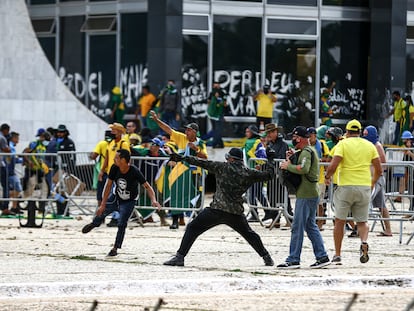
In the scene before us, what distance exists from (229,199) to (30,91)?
17560mm

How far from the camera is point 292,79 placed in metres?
32.4

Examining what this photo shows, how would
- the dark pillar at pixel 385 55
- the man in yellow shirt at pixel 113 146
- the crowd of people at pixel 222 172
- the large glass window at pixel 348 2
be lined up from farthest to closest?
the large glass window at pixel 348 2, the dark pillar at pixel 385 55, the man in yellow shirt at pixel 113 146, the crowd of people at pixel 222 172

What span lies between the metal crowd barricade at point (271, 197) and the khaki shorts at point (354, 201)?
4573 mm

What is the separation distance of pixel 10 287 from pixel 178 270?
8.39ft

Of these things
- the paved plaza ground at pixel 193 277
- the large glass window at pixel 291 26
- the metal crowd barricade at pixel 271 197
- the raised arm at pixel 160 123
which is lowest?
the paved plaza ground at pixel 193 277

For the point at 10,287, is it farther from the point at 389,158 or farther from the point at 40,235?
the point at 389,158

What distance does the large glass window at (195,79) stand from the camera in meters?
31.2

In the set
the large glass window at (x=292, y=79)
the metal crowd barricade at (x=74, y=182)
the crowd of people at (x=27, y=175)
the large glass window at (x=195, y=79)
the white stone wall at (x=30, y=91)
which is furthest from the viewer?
the large glass window at (x=292, y=79)

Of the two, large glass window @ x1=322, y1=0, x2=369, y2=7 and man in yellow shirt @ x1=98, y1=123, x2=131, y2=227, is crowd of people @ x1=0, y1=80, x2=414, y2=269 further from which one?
large glass window @ x1=322, y1=0, x2=369, y2=7

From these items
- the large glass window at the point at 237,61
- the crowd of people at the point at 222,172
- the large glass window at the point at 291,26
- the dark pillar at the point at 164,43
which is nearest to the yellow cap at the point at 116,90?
the crowd of people at the point at 222,172

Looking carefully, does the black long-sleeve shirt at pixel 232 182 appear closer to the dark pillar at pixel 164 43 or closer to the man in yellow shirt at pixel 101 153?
the man in yellow shirt at pixel 101 153

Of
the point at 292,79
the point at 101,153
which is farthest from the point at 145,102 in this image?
the point at 101,153

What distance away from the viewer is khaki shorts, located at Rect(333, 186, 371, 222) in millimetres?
15352

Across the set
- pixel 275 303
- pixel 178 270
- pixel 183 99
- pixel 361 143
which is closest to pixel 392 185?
pixel 361 143
